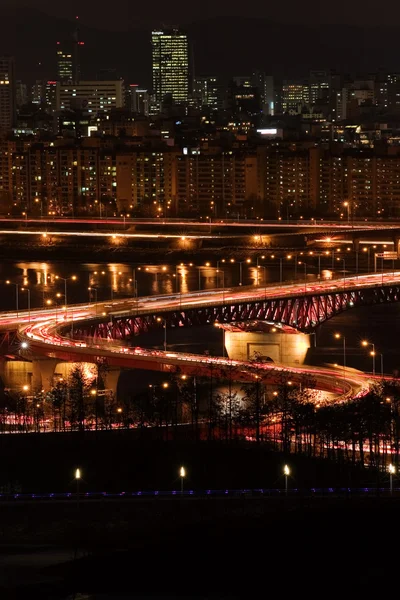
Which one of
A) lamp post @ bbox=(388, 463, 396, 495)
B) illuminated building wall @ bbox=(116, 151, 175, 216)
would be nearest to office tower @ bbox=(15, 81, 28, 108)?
illuminated building wall @ bbox=(116, 151, 175, 216)

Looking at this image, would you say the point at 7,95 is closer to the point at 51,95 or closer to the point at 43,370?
the point at 51,95

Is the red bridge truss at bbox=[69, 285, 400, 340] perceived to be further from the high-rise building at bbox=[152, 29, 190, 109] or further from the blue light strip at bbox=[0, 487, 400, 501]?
the high-rise building at bbox=[152, 29, 190, 109]

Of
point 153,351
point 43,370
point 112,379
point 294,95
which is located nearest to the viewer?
point 112,379

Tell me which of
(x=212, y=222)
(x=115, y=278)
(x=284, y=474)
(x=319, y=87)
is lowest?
(x=212, y=222)

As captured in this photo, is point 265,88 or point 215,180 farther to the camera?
point 265,88

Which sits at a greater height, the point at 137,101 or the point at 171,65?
the point at 171,65

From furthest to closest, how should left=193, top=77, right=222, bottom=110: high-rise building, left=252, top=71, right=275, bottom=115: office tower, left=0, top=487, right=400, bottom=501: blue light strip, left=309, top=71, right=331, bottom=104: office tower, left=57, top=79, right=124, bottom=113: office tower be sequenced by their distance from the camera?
left=309, top=71, right=331, bottom=104: office tower → left=252, top=71, right=275, bottom=115: office tower → left=193, top=77, right=222, bottom=110: high-rise building → left=57, top=79, right=124, bottom=113: office tower → left=0, top=487, right=400, bottom=501: blue light strip

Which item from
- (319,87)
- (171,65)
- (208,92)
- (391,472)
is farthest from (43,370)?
(319,87)
